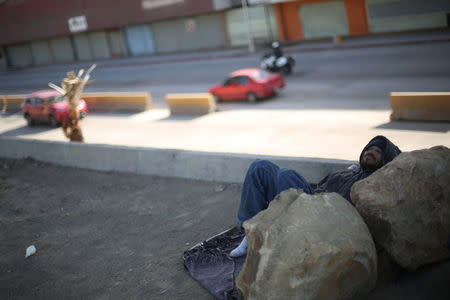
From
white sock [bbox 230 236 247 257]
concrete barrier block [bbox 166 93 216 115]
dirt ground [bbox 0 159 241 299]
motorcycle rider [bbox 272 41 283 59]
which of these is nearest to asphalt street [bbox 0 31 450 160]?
concrete barrier block [bbox 166 93 216 115]

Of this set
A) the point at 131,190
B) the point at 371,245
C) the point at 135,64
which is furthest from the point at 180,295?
the point at 135,64

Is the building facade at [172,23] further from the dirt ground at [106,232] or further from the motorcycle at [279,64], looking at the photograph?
the dirt ground at [106,232]

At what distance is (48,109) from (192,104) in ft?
21.9

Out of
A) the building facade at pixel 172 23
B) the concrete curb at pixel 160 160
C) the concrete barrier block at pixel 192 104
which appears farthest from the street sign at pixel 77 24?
the concrete curb at pixel 160 160

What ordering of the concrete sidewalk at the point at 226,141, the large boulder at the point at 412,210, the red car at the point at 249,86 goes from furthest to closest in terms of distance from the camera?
the red car at the point at 249,86 → the concrete sidewalk at the point at 226,141 → the large boulder at the point at 412,210

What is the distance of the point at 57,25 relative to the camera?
4997 centimetres

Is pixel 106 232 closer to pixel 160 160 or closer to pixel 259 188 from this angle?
pixel 160 160

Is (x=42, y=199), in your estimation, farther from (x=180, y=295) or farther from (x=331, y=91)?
(x=331, y=91)

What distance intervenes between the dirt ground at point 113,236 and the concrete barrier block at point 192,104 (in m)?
9.85

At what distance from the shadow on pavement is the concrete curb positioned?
686 cm

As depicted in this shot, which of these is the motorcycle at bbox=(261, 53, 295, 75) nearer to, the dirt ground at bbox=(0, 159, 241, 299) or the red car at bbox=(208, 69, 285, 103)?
the red car at bbox=(208, 69, 285, 103)

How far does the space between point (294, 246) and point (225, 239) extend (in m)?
2.21

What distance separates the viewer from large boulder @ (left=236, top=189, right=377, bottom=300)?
4148 millimetres

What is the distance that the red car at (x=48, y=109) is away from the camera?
22250 millimetres
